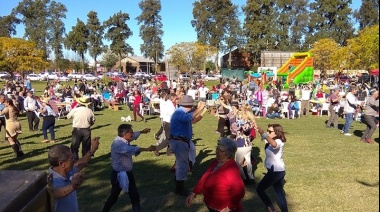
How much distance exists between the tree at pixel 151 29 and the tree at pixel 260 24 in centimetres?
1803

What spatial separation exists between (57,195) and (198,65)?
61.9 m

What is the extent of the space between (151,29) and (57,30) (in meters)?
18.7

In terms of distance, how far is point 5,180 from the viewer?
6.42ft

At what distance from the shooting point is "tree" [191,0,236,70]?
68.5 m

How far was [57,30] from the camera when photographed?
73188 millimetres

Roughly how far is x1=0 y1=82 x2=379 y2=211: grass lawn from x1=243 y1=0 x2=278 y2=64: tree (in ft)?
168

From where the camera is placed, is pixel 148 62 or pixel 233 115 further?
pixel 148 62

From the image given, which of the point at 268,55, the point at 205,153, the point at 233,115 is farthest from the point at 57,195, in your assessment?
the point at 268,55

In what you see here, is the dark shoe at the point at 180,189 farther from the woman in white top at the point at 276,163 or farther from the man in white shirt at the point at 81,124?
the man in white shirt at the point at 81,124

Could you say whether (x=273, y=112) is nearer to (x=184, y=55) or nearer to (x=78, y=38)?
(x=184, y=55)

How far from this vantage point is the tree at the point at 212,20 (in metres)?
68.5

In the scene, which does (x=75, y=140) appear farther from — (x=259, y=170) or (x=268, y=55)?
(x=268, y=55)

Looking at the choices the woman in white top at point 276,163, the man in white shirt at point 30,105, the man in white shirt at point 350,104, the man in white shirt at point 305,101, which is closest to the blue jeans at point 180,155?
the woman in white top at point 276,163

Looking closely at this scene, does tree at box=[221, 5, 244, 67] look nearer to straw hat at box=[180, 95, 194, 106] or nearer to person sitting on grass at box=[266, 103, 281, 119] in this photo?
person sitting on grass at box=[266, 103, 281, 119]
